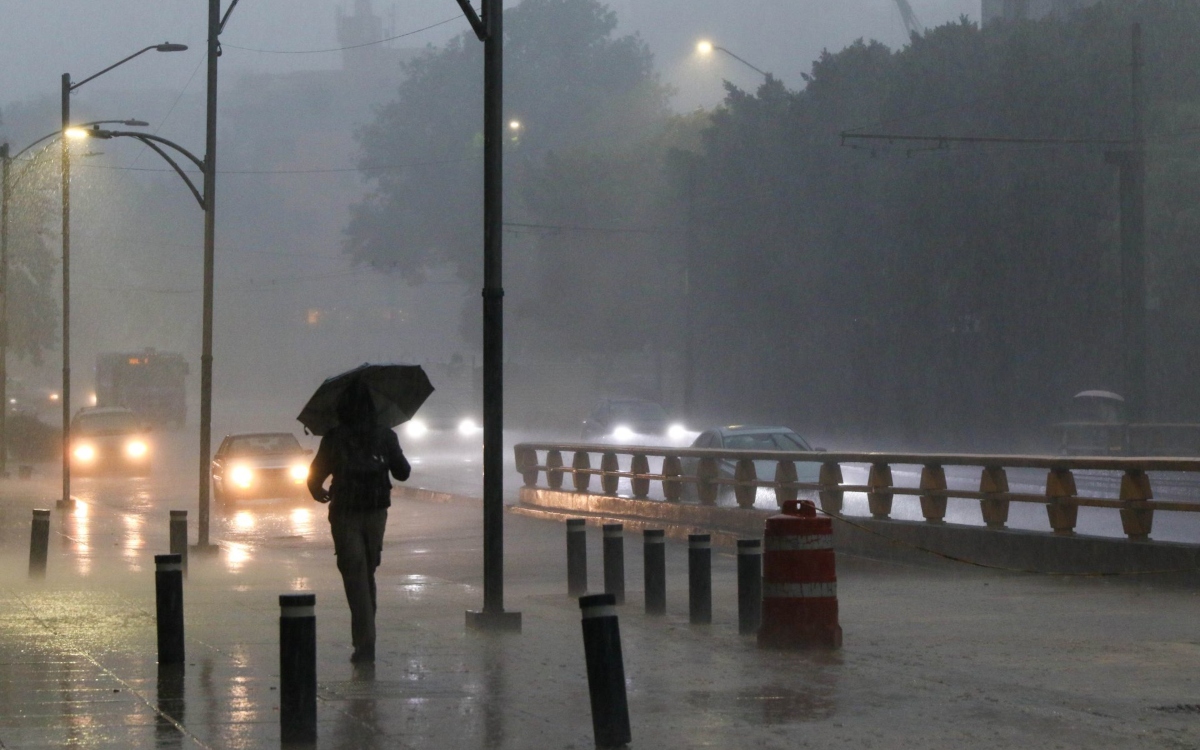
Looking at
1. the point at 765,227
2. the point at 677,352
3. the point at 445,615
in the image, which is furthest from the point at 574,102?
the point at 445,615

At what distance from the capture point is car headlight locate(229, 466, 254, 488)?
105ft

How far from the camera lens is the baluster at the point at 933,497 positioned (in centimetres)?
1912

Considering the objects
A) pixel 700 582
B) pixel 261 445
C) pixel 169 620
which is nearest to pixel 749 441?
pixel 261 445

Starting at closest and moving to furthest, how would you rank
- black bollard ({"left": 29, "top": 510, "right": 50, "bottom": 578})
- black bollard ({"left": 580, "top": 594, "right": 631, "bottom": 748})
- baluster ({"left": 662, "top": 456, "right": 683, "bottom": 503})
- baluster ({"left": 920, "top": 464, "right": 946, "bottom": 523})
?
black bollard ({"left": 580, "top": 594, "right": 631, "bottom": 748}) < black bollard ({"left": 29, "top": 510, "right": 50, "bottom": 578}) < baluster ({"left": 920, "top": 464, "right": 946, "bottom": 523}) < baluster ({"left": 662, "top": 456, "right": 683, "bottom": 503})

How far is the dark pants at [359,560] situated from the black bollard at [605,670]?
320 centimetres

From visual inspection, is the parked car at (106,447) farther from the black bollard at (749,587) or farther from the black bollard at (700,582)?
the black bollard at (749,587)

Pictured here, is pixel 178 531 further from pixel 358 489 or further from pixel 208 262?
pixel 358 489

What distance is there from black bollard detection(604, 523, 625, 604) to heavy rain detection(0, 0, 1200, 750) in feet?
0.15

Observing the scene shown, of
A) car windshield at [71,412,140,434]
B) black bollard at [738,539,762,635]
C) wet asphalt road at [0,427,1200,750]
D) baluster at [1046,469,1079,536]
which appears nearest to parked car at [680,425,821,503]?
wet asphalt road at [0,427,1200,750]

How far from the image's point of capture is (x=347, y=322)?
172m

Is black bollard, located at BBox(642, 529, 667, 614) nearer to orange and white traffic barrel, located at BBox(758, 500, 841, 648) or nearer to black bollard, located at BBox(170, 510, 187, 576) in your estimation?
orange and white traffic barrel, located at BBox(758, 500, 841, 648)

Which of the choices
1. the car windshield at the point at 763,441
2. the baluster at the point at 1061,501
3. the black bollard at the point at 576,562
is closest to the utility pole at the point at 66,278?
the car windshield at the point at 763,441

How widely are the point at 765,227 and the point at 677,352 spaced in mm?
15892

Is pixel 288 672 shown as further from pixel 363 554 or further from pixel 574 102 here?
pixel 574 102
